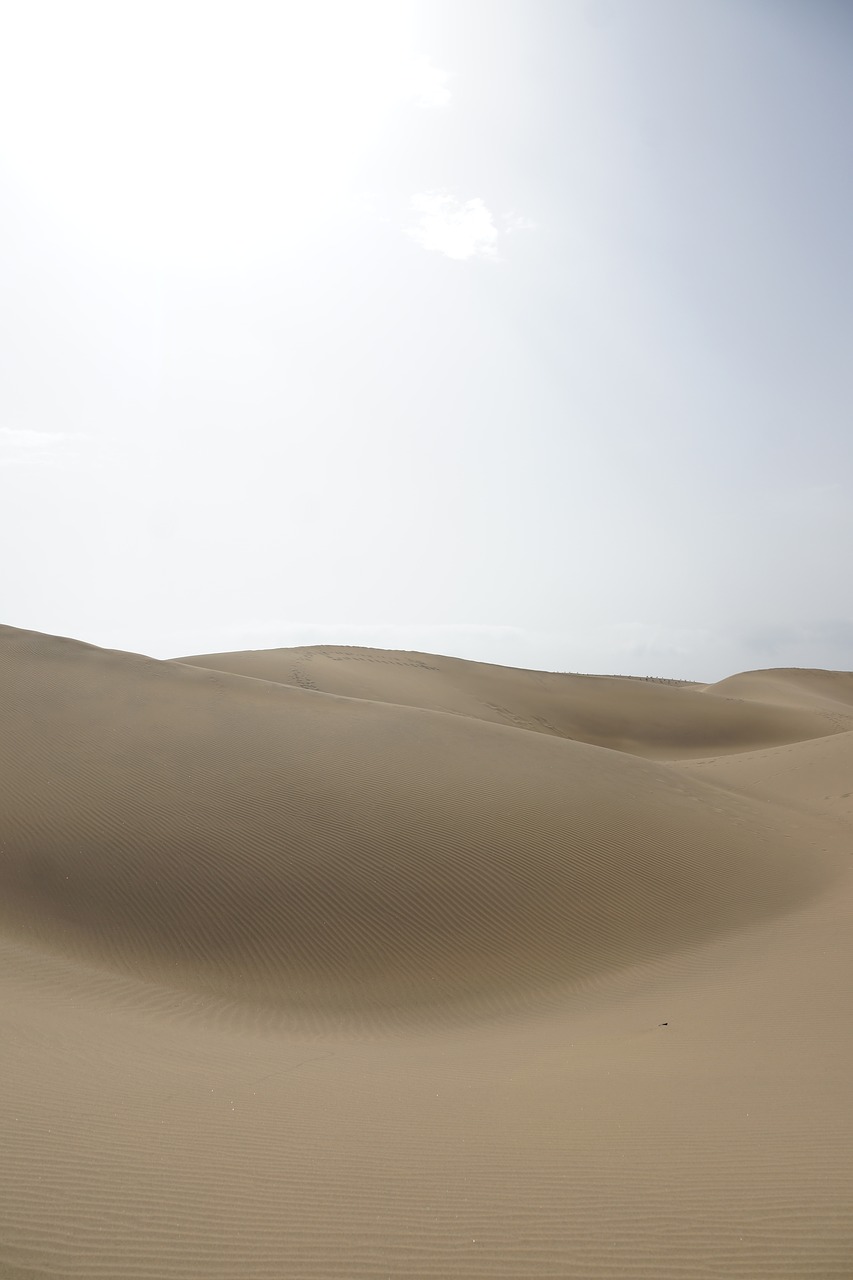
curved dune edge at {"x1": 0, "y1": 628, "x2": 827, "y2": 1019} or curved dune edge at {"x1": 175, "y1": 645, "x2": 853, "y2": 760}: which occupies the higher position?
curved dune edge at {"x1": 175, "y1": 645, "x2": 853, "y2": 760}

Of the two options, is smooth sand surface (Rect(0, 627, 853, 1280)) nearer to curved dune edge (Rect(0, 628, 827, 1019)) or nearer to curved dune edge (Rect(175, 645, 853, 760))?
curved dune edge (Rect(0, 628, 827, 1019))

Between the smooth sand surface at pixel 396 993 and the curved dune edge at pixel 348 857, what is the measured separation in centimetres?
6

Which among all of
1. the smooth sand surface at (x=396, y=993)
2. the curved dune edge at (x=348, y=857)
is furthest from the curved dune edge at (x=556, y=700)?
the curved dune edge at (x=348, y=857)

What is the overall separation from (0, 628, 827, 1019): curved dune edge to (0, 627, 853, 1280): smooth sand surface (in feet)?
0.19

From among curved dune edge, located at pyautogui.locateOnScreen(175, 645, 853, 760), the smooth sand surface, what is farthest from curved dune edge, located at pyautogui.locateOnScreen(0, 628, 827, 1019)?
curved dune edge, located at pyautogui.locateOnScreen(175, 645, 853, 760)

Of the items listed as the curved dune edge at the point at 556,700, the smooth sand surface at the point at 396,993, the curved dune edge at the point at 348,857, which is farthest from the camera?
the curved dune edge at the point at 556,700

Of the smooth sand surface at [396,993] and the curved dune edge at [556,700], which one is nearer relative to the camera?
the smooth sand surface at [396,993]

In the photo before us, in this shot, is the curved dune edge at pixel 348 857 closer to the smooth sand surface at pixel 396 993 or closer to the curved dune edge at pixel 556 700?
the smooth sand surface at pixel 396 993

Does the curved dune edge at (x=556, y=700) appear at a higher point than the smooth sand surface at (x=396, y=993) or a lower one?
higher

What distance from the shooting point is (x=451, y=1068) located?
7.21 m

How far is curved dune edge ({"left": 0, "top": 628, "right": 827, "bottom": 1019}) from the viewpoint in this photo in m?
10.2

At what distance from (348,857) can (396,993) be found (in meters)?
2.54

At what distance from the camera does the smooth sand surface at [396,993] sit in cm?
401

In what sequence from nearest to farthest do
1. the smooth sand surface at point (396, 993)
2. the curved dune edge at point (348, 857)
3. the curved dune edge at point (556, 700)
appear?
the smooth sand surface at point (396, 993) → the curved dune edge at point (348, 857) → the curved dune edge at point (556, 700)
